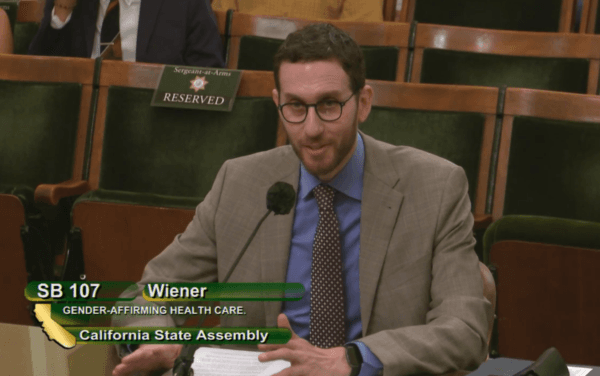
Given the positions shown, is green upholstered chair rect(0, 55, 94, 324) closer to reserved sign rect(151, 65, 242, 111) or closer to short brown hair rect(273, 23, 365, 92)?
reserved sign rect(151, 65, 242, 111)

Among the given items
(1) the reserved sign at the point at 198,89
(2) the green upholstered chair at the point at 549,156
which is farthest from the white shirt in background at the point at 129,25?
(2) the green upholstered chair at the point at 549,156

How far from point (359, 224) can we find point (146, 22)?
0.66 metres

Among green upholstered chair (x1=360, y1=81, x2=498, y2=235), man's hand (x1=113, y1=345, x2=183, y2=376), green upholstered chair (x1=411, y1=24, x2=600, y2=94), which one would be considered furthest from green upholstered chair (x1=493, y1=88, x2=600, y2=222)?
man's hand (x1=113, y1=345, x2=183, y2=376)

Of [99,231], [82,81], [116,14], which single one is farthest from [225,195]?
[116,14]

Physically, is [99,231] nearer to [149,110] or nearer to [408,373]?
[149,110]

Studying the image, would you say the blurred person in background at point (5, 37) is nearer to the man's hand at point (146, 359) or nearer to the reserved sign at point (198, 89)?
the reserved sign at point (198, 89)

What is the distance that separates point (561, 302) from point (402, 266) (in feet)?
0.76

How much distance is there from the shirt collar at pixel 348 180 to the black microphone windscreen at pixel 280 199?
0.11 metres

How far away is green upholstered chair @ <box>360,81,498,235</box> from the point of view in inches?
28.4

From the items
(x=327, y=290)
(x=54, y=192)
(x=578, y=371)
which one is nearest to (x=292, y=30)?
(x=54, y=192)

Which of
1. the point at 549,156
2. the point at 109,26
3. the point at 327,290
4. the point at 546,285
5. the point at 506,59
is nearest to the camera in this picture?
the point at 327,290

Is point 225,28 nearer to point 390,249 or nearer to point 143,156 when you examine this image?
point 143,156

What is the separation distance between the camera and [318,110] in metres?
0.40

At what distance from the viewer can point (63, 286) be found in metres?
0.30
